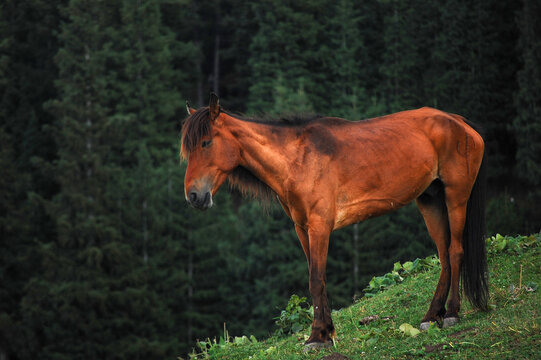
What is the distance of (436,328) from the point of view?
819cm

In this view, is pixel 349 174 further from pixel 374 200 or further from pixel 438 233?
pixel 438 233

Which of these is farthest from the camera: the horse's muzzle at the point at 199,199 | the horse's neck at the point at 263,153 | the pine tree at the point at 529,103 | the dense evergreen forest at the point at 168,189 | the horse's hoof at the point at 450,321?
the dense evergreen forest at the point at 168,189

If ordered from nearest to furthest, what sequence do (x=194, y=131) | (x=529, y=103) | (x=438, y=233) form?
(x=194, y=131) → (x=438, y=233) → (x=529, y=103)

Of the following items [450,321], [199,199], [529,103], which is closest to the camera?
[199,199]

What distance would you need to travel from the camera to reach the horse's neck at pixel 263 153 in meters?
8.31

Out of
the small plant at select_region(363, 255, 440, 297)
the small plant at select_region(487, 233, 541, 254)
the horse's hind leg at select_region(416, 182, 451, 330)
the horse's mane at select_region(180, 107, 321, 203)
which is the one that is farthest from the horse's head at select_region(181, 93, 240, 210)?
the small plant at select_region(363, 255, 440, 297)

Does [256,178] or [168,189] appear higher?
[256,178]

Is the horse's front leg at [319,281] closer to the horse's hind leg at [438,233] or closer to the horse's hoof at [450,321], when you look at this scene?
the horse's hind leg at [438,233]

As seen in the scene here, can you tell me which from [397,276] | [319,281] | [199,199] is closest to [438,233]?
[319,281]

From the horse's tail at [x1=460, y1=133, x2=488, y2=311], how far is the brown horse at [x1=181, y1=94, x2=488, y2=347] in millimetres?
12

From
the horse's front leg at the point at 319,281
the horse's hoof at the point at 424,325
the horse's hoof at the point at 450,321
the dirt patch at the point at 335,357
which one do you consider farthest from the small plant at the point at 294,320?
the dirt patch at the point at 335,357

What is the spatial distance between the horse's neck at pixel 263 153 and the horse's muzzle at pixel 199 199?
67cm

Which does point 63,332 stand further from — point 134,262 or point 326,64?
point 326,64

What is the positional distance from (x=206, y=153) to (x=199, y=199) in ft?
1.72
